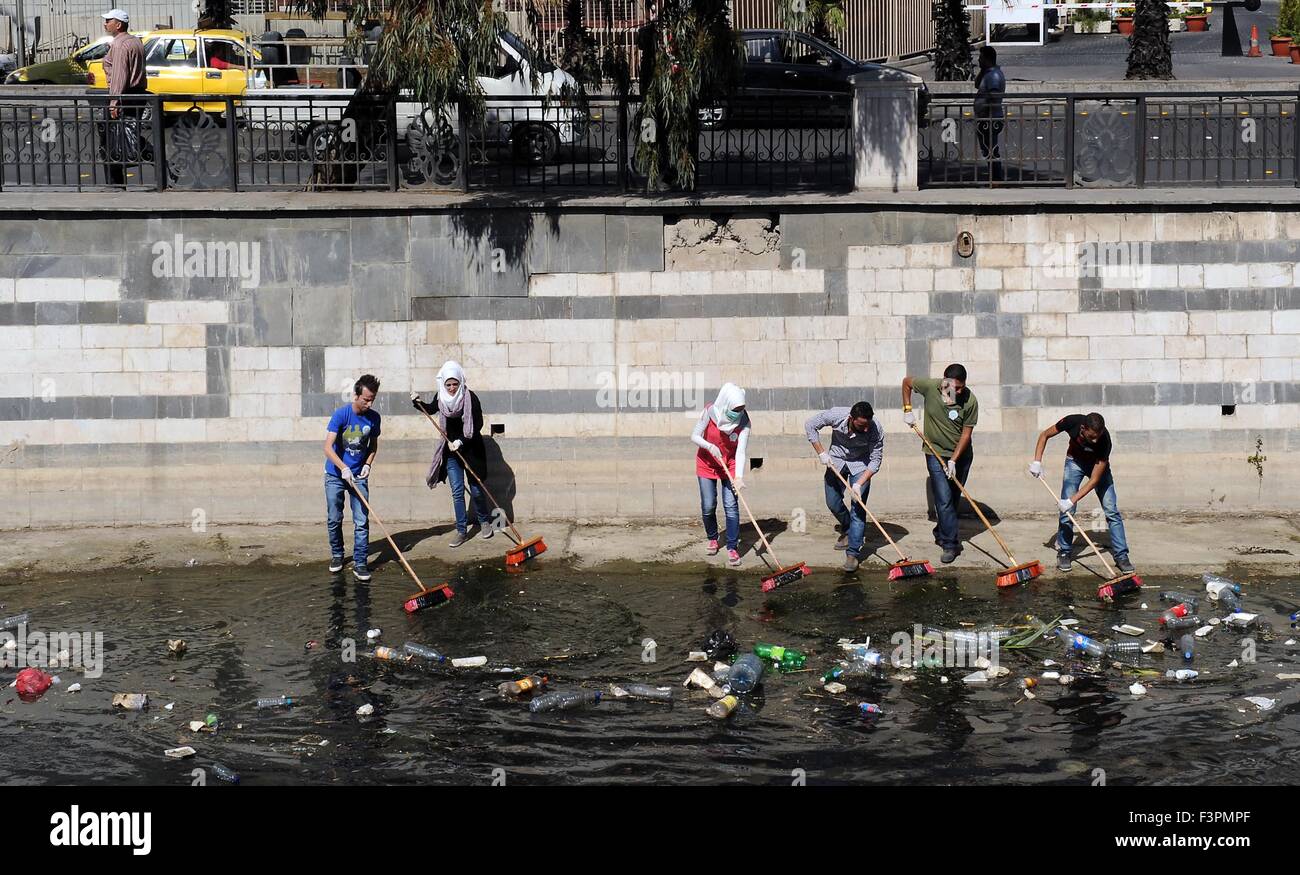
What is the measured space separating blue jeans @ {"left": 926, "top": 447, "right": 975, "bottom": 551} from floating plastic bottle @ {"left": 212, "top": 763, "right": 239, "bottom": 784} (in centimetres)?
640

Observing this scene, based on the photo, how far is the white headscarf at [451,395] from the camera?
1311cm

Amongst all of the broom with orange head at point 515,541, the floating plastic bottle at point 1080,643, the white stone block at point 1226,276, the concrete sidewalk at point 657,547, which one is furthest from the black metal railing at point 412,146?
the floating plastic bottle at point 1080,643

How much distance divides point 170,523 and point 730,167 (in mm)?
6119

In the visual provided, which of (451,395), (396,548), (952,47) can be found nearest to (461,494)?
(451,395)

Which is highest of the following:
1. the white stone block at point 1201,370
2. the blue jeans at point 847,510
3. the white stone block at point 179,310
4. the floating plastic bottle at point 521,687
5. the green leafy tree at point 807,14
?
the green leafy tree at point 807,14

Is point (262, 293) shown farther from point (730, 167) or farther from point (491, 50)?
point (730, 167)

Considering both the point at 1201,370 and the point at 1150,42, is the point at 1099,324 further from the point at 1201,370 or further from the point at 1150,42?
the point at 1150,42

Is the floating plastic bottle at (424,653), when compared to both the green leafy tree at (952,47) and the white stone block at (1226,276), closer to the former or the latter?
the white stone block at (1226,276)

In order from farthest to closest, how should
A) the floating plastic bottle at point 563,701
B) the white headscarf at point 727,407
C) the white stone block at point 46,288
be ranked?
the white stone block at point 46,288
the white headscarf at point 727,407
the floating plastic bottle at point 563,701

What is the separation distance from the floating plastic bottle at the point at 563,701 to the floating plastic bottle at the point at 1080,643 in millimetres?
3328

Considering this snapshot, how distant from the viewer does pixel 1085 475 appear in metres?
12.5

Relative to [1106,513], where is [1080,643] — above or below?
below

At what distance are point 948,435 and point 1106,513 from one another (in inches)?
55.2

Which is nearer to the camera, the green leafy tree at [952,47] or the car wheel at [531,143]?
the car wheel at [531,143]
